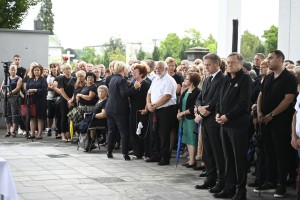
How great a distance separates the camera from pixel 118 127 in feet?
38.3

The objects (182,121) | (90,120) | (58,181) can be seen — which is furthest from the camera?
(90,120)

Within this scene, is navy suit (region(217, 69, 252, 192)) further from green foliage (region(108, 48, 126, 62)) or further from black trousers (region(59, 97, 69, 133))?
green foliage (region(108, 48, 126, 62))

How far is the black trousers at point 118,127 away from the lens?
38.1ft

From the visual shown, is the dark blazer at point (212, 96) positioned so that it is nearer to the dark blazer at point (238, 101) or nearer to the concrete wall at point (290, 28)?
the dark blazer at point (238, 101)

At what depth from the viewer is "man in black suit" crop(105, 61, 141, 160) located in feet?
38.1

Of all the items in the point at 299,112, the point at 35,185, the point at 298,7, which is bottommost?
the point at 35,185

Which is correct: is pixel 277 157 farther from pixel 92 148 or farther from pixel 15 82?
pixel 15 82

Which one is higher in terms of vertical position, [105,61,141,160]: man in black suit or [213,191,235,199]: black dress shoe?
[105,61,141,160]: man in black suit

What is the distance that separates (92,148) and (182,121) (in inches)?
103

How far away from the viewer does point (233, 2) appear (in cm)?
1714

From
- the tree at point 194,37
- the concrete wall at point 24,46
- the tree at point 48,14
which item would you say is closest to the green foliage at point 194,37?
the tree at point 194,37

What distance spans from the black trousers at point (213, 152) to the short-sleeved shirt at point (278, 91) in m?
0.77

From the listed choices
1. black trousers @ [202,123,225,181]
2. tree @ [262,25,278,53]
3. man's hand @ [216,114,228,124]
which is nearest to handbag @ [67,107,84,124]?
black trousers @ [202,123,225,181]

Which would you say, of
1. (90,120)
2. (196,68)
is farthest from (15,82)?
(196,68)
